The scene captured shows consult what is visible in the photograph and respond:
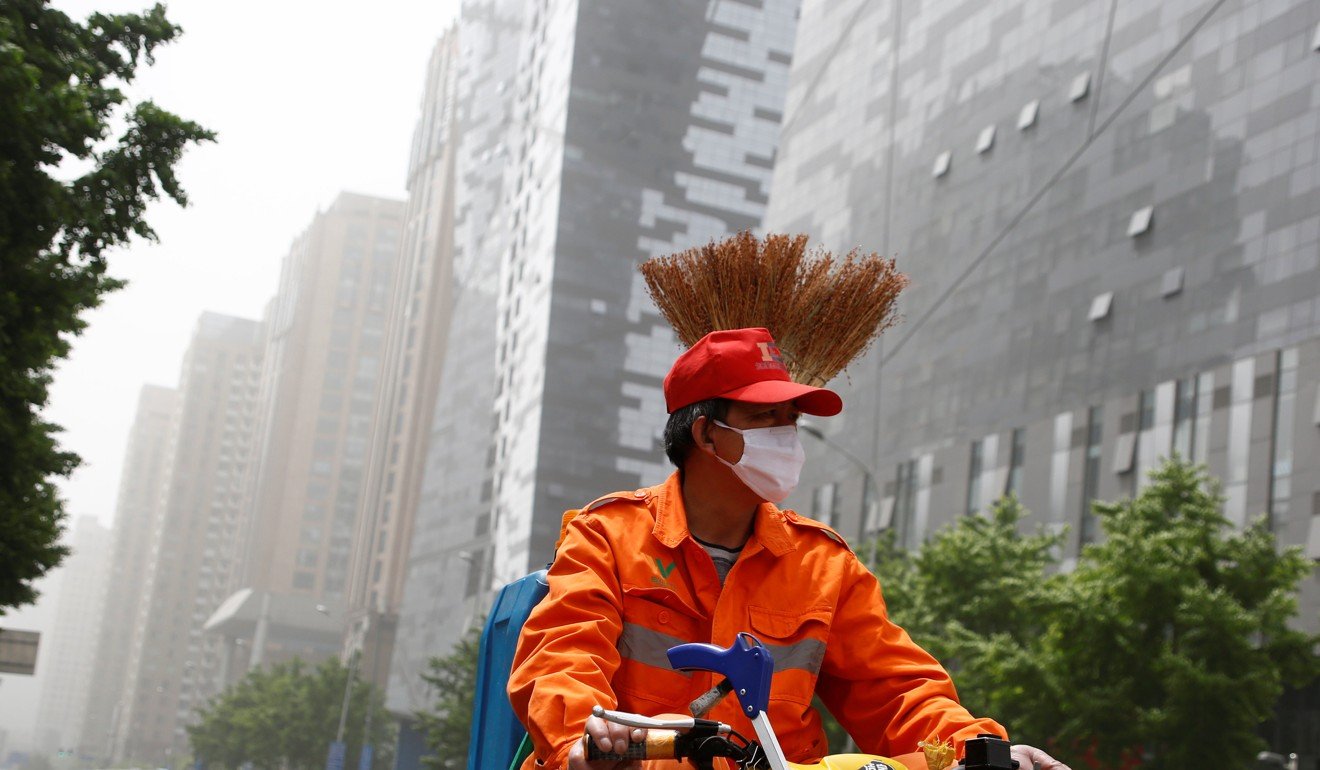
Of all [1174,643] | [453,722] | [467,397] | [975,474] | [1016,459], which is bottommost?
[453,722]

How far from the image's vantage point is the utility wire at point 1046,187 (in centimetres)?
3862

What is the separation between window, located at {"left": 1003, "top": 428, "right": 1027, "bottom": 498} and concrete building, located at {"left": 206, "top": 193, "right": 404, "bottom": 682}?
129043 millimetres

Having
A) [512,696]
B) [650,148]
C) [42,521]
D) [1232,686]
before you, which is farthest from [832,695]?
[650,148]

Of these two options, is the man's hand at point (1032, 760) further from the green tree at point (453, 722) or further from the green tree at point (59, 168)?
the green tree at point (453, 722)

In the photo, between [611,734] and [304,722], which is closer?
[611,734]

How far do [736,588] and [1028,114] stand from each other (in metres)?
43.9

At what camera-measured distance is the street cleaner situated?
337cm

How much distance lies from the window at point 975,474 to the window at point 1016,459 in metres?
1.51

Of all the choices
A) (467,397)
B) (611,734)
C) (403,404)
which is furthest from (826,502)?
(403,404)

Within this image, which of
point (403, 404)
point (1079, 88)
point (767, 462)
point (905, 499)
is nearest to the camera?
point (767, 462)

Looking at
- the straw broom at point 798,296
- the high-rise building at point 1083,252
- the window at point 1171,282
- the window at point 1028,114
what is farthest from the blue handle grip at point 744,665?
the window at point 1028,114

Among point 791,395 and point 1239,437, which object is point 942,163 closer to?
point 1239,437

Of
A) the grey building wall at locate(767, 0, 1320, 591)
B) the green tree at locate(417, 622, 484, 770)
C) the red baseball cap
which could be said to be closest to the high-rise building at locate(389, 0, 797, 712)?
the green tree at locate(417, 622, 484, 770)

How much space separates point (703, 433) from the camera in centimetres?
A: 374
